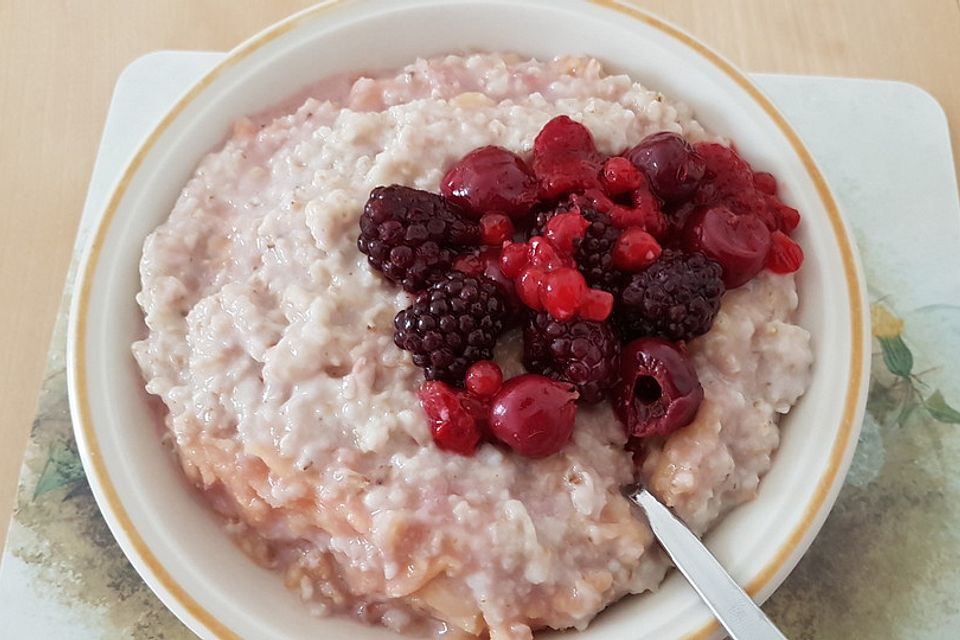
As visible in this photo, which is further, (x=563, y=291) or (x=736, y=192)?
(x=736, y=192)

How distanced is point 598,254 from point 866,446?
80 centimetres

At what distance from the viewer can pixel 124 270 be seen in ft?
5.46

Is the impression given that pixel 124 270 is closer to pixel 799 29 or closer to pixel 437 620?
pixel 437 620

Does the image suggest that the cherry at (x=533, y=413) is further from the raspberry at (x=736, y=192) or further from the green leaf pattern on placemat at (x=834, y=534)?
the green leaf pattern on placemat at (x=834, y=534)

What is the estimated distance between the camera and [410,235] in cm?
147

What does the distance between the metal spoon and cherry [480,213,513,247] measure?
46cm

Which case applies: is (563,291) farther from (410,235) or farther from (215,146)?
(215,146)

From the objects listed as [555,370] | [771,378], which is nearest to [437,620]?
[555,370]

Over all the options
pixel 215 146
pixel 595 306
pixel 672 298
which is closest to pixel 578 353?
pixel 595 306

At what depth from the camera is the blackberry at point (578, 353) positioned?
1.41 metres

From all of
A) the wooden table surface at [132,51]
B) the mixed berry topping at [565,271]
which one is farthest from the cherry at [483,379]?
the wooden table surface at [132,51]

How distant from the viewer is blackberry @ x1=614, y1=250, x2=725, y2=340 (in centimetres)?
145

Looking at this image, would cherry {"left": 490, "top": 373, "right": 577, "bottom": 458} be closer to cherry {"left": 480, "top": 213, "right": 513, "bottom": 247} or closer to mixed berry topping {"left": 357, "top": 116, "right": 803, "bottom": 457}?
mixed berry topping {"left": 357, "top": 116, "right": 803, "bottom": 457}

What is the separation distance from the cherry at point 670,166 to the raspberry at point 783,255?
0.17 meters
